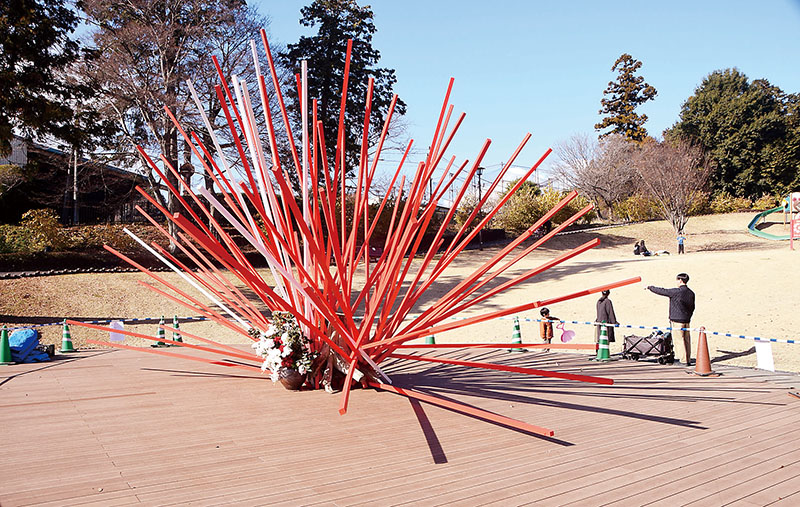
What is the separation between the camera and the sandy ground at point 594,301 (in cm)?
1147

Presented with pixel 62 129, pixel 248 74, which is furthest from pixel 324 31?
pixel 62 129

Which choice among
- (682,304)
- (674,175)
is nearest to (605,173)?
(674,175)

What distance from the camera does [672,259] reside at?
2038 centimetres

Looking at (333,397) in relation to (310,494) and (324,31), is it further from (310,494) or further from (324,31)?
(324,31)

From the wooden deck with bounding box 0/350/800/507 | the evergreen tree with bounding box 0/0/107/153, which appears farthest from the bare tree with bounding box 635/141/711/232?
the evergreen tree with bounding box 0/0/107/153

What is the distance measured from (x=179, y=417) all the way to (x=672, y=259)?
64.0 ft

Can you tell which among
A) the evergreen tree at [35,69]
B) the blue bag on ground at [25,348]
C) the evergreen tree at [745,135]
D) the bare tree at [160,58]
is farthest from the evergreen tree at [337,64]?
the evergreen tree at [745,135]

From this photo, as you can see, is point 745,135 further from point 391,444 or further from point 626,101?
point 391,444

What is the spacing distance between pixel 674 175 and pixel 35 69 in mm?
29745

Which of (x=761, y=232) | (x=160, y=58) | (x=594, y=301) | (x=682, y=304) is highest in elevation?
(x=160, y=58)

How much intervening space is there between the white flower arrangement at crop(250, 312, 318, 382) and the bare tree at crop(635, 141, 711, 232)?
29.2 meters

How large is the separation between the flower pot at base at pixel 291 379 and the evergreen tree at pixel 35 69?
1151 cm

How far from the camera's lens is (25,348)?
7.67 metres

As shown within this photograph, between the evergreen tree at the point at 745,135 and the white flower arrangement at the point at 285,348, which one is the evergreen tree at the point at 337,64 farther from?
the evergreen tree at the point at 745,135
